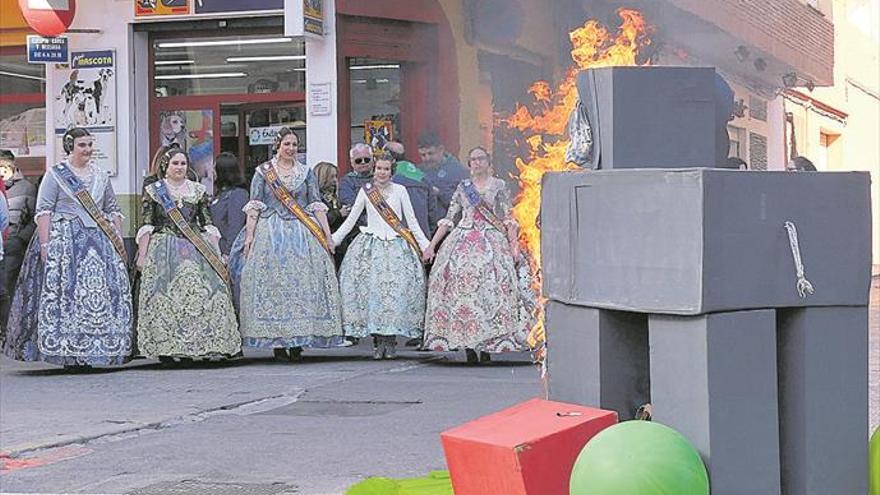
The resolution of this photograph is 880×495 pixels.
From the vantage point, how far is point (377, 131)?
1466cm

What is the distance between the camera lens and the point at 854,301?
12.9ft

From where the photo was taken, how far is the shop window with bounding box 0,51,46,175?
15.5 meters

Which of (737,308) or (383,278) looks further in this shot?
(383,278)

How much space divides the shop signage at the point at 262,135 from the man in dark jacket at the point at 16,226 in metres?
3.16

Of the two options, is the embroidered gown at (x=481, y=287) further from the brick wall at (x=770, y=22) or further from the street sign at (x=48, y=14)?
the street sign at (x=48, y=14)

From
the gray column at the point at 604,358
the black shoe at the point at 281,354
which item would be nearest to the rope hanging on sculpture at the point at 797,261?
the gray column at the point at 604,358

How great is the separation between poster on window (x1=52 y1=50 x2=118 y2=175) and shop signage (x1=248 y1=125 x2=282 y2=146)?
1.42m

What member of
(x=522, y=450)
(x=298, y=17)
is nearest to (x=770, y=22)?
(x=522, y=450)

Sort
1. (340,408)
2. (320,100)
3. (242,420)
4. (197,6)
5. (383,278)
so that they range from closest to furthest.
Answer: (242,420) < (340,408) < (383,278) < (320,100) < (197,6)

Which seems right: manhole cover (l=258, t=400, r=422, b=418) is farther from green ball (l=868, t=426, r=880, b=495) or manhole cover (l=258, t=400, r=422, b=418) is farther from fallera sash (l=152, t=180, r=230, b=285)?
green ball (l=868, t=426, r=880, b=495)

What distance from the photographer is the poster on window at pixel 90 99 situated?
14938 millimetres

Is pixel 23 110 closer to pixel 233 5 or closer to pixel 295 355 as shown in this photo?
pixel 233 5

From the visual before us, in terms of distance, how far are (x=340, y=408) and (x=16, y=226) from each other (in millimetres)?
4602

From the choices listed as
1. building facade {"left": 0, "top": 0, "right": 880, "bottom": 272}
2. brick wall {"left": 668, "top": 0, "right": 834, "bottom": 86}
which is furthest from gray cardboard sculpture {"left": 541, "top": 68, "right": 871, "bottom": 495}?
building facade {"left": 0, "top": 0, "right": 880, "bottom": 272}
